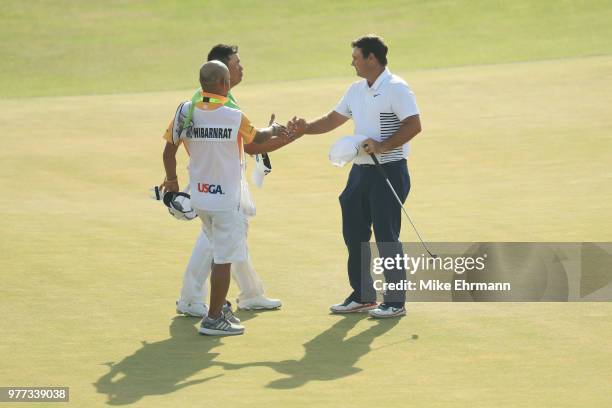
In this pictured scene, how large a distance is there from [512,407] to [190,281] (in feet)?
12.2

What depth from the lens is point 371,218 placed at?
35.9 ft

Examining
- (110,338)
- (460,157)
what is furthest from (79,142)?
(110,338)

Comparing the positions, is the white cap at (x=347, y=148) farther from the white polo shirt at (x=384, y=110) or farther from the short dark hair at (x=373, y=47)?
the short dark hair at (x=373, y=47)

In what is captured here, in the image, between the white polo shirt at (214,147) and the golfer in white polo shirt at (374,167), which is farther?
the golfer in white polo shirt at (374,167)

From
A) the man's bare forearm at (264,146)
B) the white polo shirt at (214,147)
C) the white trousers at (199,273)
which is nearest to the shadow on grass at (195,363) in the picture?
the white trousers at (199,273)

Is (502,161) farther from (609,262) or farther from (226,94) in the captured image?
(226,94)

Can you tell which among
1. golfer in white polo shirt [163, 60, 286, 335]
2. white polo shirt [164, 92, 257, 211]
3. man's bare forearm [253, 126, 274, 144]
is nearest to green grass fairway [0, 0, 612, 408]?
golfer in white polo shirt [163, 60, 286, 335]

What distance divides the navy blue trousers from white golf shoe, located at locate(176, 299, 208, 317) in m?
1.24

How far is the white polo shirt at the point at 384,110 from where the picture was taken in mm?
10570

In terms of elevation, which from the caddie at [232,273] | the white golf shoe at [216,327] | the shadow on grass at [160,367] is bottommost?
the shadow on grass at [160,367]

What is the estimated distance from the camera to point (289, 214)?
16406mm

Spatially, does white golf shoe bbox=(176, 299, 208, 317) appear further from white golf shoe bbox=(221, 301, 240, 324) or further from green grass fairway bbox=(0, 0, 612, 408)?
white golf shoe bbox=(221, 301, 240, 324)

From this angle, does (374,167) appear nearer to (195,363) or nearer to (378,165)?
(378,165)

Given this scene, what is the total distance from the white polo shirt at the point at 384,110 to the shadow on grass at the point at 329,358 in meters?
1.38
